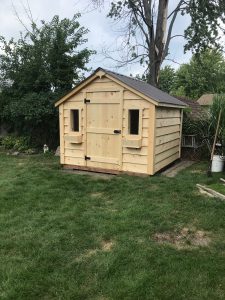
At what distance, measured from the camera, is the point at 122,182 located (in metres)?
6.40

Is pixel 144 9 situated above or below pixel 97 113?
above

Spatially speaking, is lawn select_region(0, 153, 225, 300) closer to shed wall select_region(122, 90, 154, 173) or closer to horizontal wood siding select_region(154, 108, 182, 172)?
shed wall select_region(122, 90, 154, 173)

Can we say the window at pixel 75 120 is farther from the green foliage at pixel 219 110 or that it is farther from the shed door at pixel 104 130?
the green foliage at pixel 219 110

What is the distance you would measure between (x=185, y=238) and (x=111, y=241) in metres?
0.93

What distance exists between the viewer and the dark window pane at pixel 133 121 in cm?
695

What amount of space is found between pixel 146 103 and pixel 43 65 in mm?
5516

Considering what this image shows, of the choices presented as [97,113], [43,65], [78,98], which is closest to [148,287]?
[97,113]

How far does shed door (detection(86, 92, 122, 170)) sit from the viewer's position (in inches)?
278

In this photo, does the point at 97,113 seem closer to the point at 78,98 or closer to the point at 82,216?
the point at 78,98

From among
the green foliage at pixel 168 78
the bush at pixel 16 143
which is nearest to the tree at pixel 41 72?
the bush at pixel 16 143

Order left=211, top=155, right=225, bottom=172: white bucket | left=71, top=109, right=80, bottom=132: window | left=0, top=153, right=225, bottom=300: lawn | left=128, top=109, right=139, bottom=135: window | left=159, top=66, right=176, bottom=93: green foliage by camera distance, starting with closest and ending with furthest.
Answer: left=0, top=153, right=225, bottom=300: lawn < left=128, top=109, right=139, bottom=135: window < left=211, top=155, right=225, bottom=172: white bucket < left=71, top=109, right=80, bottom=132: window < left=159, top=66, right=176, bottom=93: green foliage

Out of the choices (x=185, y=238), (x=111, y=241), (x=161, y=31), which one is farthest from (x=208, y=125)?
(x=111, y=241)

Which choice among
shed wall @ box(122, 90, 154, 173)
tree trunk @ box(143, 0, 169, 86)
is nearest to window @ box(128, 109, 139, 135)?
shed wall @ box(122, 90, 154, 173)

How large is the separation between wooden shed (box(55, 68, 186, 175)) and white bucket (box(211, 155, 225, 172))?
1195mm
